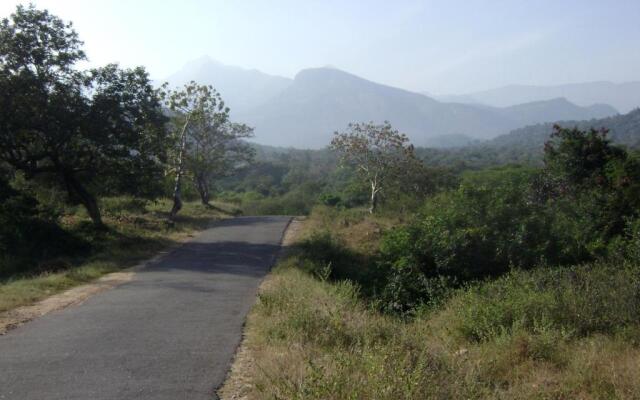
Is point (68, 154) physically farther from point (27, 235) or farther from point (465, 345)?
point (465, 345)

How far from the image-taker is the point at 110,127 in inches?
734

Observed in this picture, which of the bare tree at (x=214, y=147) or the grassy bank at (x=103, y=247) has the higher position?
the bare tree at (x=214, y=147)

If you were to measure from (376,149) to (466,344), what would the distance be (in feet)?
85.6

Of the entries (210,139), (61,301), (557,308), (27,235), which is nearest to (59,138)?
(27,235)

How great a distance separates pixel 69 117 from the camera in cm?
1766

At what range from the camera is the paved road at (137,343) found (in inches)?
203

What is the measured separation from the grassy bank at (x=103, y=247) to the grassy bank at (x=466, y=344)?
15.3 ft

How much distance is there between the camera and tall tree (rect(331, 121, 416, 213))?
3275cm

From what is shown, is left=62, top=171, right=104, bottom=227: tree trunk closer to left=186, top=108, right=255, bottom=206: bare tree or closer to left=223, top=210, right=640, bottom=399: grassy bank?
left=223, top=210, right=640, bottom=399: grassy bank

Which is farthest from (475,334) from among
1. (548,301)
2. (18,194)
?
(18,194)

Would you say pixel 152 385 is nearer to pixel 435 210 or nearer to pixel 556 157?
pixel 435 210

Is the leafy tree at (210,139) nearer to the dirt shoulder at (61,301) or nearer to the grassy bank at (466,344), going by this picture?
the dirt shoulder at (61,301)

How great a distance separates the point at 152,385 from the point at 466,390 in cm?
285

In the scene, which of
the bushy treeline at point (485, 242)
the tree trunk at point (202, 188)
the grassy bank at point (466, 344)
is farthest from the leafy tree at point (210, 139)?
the grassy bank at point (466, 344)
